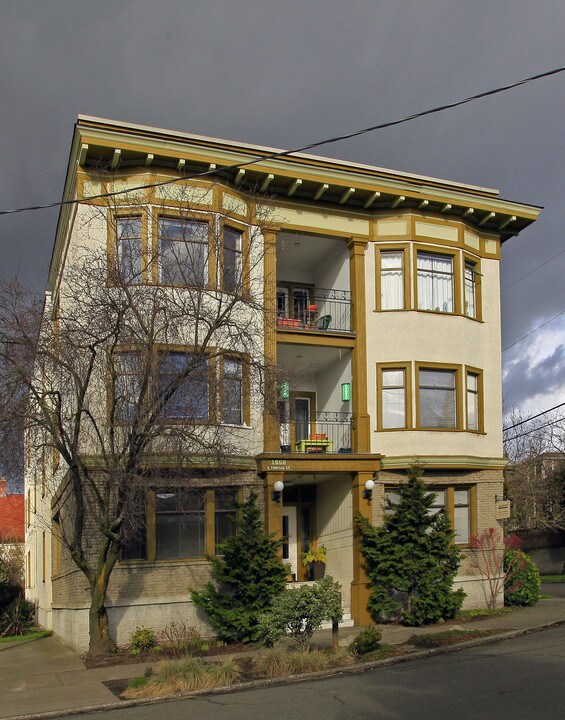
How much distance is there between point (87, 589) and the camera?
717 inches

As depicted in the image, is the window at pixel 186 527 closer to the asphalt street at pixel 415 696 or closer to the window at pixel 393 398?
the window at pixel 393 398

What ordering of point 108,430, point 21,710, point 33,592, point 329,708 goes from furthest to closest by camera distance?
point 33,592, point 108,430, point 21,710, point 329,708

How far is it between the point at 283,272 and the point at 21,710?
14.8 m

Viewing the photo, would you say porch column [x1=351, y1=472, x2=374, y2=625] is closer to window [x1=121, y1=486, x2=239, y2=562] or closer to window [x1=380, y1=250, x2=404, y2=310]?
window [x1=121, y1=486, x2=239, y2=562]

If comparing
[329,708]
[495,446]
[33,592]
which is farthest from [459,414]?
[33,592]

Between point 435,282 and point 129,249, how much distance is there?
29.5ft

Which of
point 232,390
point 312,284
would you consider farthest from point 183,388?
point 312,284

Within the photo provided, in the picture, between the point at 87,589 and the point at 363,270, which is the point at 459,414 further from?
the point at 87,589

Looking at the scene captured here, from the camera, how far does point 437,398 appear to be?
22500mm

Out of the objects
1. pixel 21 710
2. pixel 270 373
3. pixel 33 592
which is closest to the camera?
pixel 21 710

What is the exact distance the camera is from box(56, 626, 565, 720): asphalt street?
34.9 ft

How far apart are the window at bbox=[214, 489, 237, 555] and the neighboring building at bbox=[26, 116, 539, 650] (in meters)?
0.05

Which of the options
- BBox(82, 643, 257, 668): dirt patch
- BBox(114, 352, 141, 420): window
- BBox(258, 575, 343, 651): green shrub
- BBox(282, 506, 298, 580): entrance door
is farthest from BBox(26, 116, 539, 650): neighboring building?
BBox(258, 575, 343, 651): green shrub

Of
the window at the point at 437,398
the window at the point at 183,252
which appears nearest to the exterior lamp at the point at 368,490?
the window at the point at 437,398
